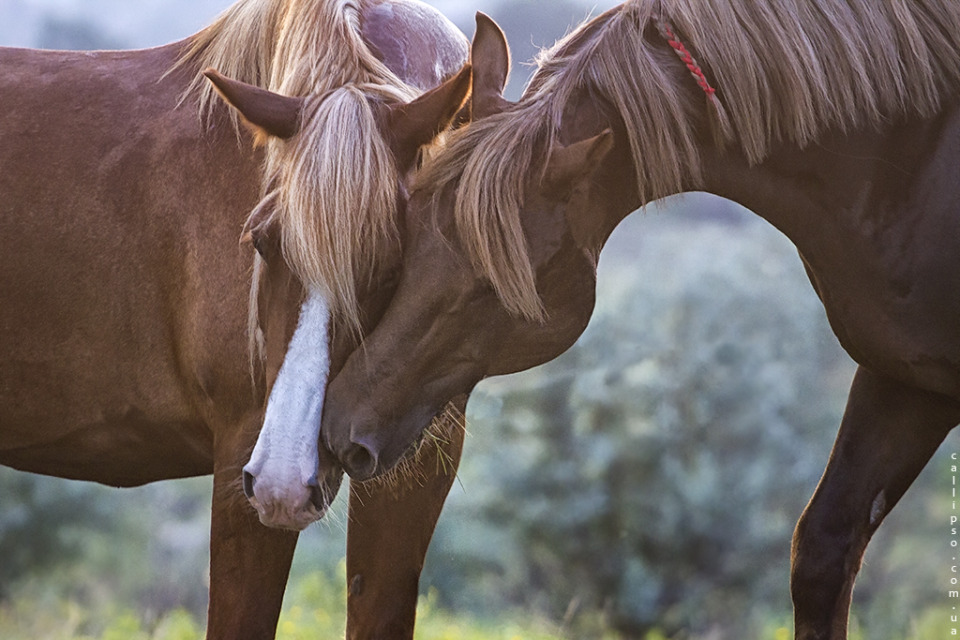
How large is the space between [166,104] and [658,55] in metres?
1.40

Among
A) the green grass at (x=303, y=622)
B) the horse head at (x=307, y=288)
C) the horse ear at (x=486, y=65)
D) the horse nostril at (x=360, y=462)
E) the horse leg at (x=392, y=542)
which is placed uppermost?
the horse ear at (x=486, y=65)

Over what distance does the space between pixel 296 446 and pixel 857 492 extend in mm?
1496

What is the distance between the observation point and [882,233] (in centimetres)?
260

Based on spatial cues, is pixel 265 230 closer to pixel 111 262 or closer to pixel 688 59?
pixel 111 262

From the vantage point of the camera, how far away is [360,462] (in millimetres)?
2311

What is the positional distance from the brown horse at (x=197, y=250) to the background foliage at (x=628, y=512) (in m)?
2.62

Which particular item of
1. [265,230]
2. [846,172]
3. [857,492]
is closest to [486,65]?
[265,230]

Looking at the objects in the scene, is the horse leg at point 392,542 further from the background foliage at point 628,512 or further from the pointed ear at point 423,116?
the background foliage at point 628,512

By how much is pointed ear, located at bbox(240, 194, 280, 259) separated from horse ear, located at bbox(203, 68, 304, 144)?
155 millimetres

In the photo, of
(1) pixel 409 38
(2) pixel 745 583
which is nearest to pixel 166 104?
(1) pixel 409 38

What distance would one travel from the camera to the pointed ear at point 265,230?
2.47 meters

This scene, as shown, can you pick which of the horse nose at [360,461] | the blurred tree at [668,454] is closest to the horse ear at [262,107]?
the horse nose at [360,461]

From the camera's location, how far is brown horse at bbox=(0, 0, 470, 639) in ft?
8.41

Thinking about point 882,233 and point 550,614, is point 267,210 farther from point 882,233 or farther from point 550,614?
point 550,614
